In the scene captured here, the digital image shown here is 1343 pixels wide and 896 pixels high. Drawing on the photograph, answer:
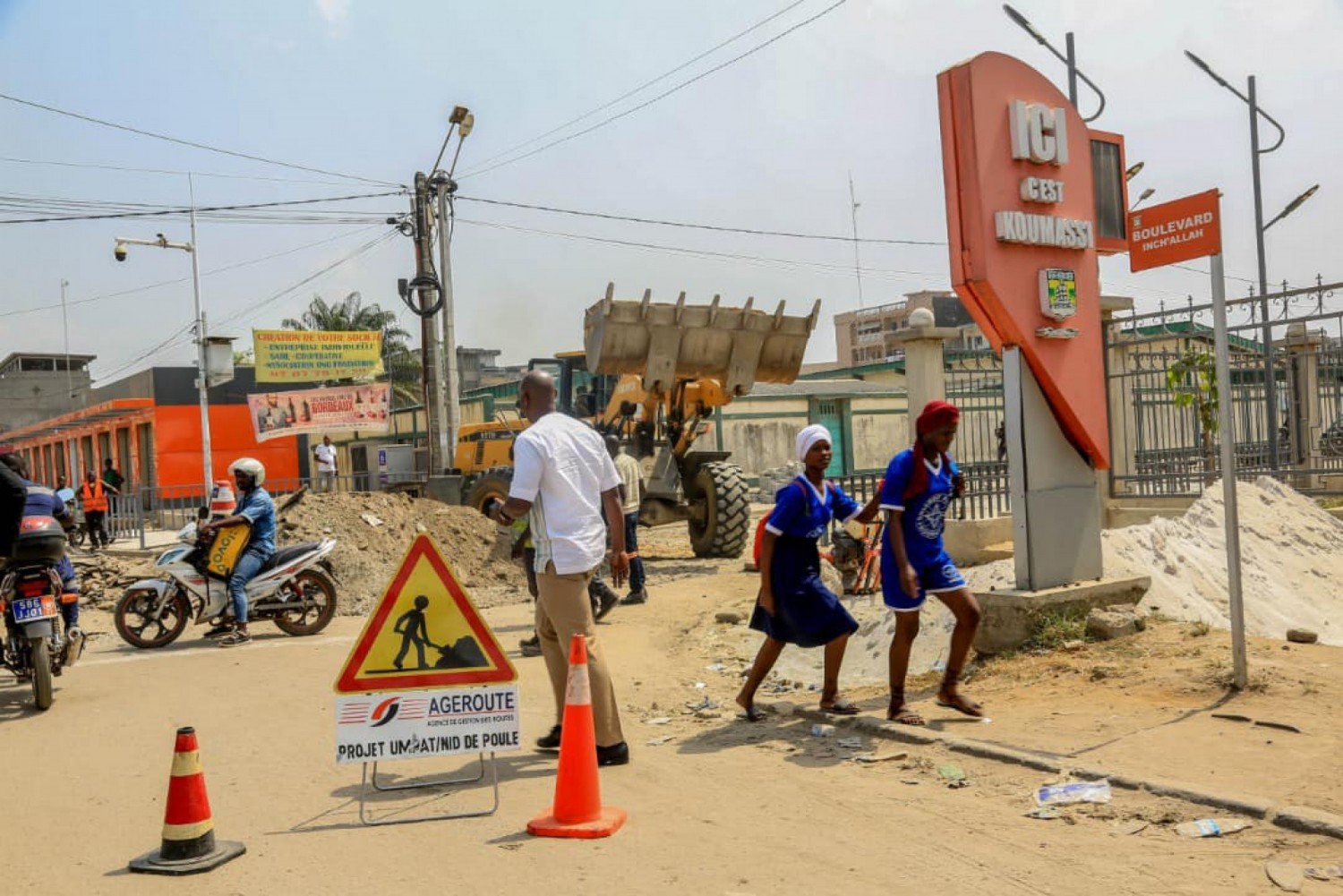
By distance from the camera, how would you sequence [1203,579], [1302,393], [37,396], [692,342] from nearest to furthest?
1. [1203,579]
2. [1302,393]
3. [692,342]
4. [37,396]

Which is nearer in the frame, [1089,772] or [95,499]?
[1089,772]

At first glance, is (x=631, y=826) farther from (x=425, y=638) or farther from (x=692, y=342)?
(x=692, y=342)

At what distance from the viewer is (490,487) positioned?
61.0 feet

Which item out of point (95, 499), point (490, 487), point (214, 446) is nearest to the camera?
point (490, 487)

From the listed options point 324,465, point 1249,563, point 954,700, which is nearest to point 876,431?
point 324,465

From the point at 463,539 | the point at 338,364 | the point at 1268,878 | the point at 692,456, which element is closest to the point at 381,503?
the point at 463,539

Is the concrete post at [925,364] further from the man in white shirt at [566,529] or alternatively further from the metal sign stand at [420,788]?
the metal sign stand at [420,788]

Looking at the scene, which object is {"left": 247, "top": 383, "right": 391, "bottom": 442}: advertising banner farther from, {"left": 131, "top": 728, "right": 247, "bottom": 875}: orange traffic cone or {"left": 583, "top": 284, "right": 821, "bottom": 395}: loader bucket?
{"left": 131, "top": 728, "right": 247, "bottom": 875}: orange traffic cone

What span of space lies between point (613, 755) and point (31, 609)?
14.4 feet

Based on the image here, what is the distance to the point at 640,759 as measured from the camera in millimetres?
6148

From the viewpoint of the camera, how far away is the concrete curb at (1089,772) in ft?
14.5

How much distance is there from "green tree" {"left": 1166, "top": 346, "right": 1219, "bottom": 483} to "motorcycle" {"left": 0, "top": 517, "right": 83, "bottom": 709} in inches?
438

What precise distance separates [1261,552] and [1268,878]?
7.90m

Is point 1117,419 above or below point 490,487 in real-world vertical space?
above
